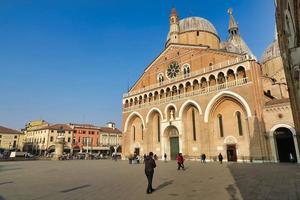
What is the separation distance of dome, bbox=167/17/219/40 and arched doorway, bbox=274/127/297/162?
85.4 ft

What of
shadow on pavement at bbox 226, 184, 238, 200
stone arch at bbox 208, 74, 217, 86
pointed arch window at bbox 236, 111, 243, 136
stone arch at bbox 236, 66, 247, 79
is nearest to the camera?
shadow on pavement at bbox 226, 184, 238, 200

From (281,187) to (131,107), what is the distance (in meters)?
32.1

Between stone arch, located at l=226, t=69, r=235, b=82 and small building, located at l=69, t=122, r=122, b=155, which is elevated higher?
stone arch, located at l=226, t=69, r=235, b=82

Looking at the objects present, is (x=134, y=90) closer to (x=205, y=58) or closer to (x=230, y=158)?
(x=205, y=58)

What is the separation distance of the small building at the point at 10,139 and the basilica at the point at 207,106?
4551 cm

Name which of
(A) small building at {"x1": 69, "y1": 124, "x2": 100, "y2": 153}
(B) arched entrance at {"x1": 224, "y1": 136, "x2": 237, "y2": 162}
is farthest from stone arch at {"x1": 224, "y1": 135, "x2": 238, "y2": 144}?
(A) small building at {"x1": 69, "y1": 124, "x2": 100, "y2": 153}

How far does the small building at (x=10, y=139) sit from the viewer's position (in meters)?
64.4

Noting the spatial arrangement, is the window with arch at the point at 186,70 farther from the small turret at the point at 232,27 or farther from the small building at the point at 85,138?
the small building at the point at 85,138

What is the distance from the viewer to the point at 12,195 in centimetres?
791

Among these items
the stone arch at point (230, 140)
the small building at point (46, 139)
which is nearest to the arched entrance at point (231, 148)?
the stone arch at point (230, 140)

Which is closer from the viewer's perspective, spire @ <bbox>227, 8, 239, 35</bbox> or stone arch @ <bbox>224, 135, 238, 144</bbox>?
stone arch @ <bbox>224, 135, 238, 144</bbox>

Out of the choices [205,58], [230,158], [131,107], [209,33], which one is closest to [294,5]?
[230,158]

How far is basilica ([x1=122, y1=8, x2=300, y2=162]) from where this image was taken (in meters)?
23.0

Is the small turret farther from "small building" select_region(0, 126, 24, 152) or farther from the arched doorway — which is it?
"small building" select_region(0, 126, 24, 152)
